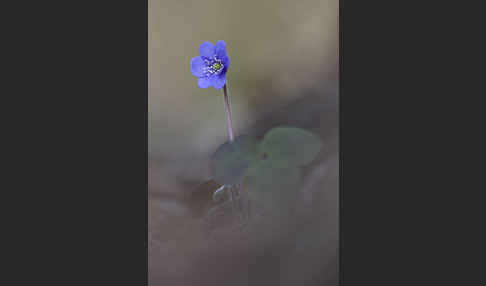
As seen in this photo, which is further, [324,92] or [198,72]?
[324,92]

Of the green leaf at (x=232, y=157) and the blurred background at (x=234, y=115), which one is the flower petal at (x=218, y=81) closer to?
the blurred background at (x=234, y=115)

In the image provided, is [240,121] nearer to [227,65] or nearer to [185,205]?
[227,65]

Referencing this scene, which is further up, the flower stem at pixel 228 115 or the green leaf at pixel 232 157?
the flower stem at pixel 228 115

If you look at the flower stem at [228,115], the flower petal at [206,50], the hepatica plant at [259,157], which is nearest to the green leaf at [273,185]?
the hepatica plant at [259,157]

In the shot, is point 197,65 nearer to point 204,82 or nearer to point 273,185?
point 204,82

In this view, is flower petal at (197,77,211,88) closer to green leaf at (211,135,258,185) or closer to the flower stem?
the flower stem

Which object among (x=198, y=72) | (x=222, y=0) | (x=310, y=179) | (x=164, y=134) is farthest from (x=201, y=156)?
(x=222, y=0)

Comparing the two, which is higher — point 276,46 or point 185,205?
point 276,46
